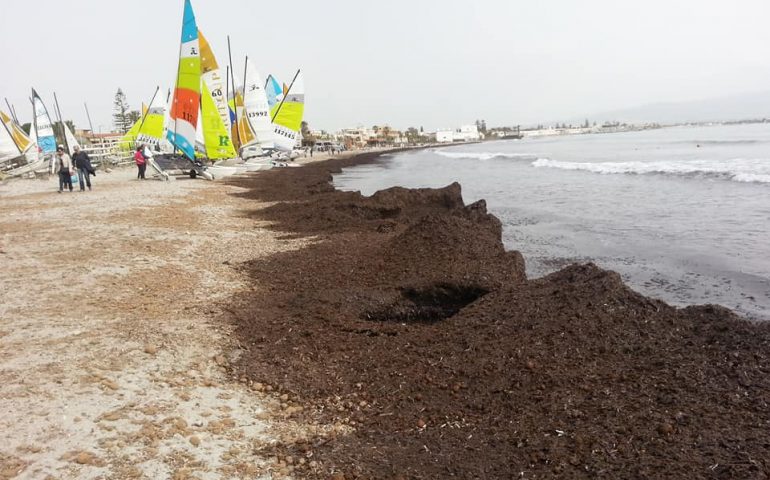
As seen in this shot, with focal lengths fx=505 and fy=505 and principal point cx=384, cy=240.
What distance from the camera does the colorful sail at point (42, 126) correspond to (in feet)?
102

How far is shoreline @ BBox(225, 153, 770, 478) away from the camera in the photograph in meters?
3.13

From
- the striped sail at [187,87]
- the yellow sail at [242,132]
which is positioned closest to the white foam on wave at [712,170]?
the yellow sail at [242,132]

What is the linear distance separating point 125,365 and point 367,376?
2091 mm

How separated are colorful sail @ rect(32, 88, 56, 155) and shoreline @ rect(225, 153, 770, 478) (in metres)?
32.3

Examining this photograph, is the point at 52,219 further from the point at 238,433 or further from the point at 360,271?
the point at 238,433

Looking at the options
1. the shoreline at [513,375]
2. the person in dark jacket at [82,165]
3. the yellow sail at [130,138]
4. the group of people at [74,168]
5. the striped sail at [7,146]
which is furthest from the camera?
the yellow sail at [130,138]

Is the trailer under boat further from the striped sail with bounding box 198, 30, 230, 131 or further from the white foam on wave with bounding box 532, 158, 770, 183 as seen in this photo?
the white foam on wave with bounding box 532, 158, 770, 183

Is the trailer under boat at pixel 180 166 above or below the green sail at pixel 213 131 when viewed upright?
below

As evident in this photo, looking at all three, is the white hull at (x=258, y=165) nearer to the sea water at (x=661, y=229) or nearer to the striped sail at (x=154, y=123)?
the striped sail at (x=154, y=123)

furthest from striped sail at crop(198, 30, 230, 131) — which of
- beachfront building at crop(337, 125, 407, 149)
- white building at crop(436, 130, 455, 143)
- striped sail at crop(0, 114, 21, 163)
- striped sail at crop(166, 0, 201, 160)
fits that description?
white building at crop(436, 130, 455, 143)

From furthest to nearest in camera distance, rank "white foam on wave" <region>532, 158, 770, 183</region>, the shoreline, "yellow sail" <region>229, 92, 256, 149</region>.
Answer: "yellow sail" <region>229, 92, 256, 149</region>, "white foam on wave" <region>532, 158, 770, 183</region>, the shoreline

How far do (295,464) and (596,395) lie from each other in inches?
86.3

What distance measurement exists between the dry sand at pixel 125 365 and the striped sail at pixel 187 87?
12063mm

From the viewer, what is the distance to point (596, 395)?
3.70m
